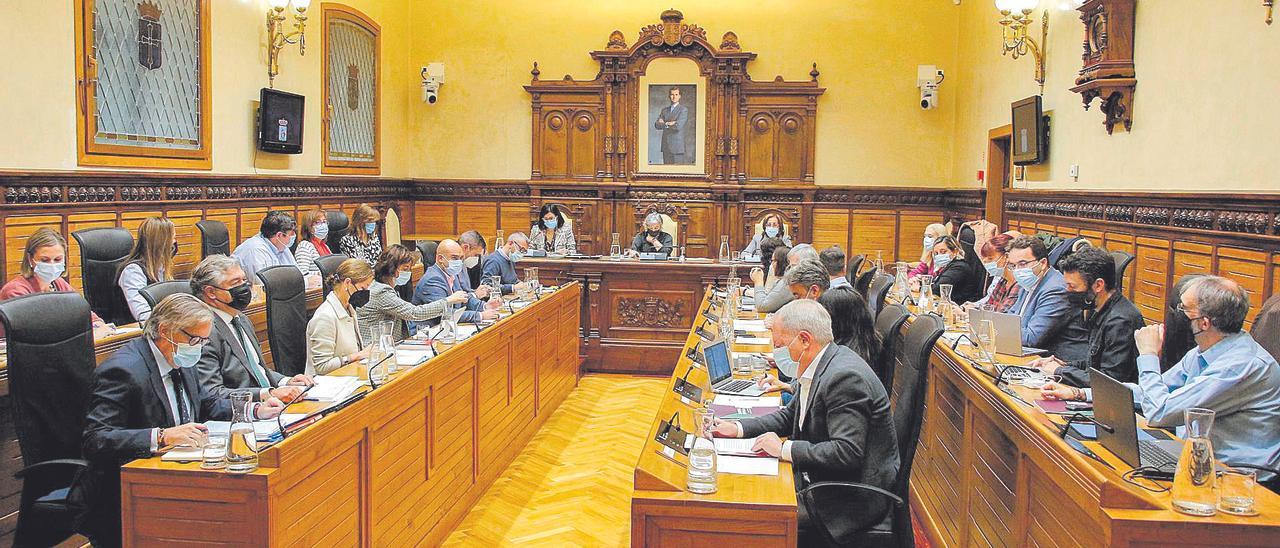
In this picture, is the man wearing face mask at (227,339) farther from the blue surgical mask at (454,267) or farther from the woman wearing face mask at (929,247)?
the woman wearing face mask at (929,247)

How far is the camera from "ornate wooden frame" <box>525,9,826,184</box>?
12.2 metres

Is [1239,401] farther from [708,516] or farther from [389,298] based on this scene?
[389,298]

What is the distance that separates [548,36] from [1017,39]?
612cm

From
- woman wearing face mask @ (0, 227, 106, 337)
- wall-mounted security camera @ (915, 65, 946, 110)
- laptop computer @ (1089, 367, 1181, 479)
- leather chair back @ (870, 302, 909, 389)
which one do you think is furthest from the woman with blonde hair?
wall-mounted security camera @ (915, 65, 946, 110)

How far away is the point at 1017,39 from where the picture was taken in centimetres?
884

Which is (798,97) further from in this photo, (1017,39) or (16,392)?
(16,392)

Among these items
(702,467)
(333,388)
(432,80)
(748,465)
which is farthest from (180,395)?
(432,80)

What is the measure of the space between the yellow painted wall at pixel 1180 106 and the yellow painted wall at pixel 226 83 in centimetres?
737

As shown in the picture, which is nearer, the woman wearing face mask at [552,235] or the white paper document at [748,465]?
the white paper document at [748,465]

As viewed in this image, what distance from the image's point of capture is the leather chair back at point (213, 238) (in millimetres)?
7637

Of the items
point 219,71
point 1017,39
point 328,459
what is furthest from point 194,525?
point 1017,39

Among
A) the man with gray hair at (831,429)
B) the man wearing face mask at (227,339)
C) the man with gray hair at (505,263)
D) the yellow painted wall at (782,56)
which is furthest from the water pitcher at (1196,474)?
the yellow painted wall at (782,56)

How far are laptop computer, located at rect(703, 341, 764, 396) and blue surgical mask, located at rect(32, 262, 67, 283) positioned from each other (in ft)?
11.4

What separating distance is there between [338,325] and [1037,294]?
361 cm
